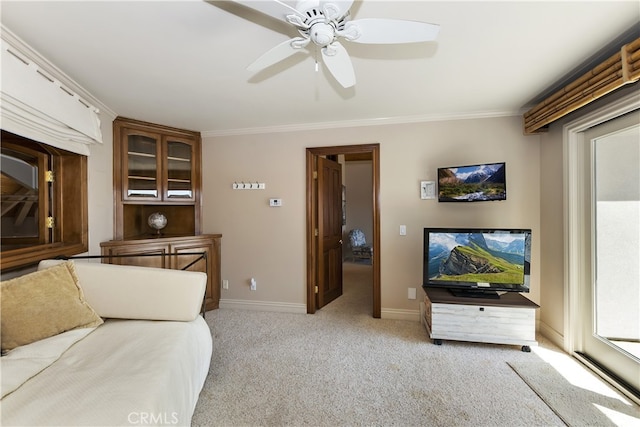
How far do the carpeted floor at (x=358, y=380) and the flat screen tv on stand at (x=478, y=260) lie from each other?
55 centimetres

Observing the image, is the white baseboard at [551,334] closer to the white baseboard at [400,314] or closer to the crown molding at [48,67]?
the white baseboard at [400,314]

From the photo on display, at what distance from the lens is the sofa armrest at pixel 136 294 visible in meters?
1.78

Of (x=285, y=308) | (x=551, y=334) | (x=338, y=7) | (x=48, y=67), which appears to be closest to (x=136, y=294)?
(x=48, y=67)

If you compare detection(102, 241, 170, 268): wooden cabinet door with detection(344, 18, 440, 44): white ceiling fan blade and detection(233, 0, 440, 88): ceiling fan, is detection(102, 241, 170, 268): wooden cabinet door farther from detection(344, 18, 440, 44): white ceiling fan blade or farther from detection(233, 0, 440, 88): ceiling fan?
detection(344, 18, 440, 44): white ceiling fan blade

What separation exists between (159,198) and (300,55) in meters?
2.42

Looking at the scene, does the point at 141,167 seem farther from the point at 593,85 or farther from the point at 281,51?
the point at 593,85

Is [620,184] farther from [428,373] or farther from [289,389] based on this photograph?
[289,389]

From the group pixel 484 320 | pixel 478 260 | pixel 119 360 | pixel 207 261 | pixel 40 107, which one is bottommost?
pixel 484 320

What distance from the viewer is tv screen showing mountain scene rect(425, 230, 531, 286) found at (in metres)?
2.44

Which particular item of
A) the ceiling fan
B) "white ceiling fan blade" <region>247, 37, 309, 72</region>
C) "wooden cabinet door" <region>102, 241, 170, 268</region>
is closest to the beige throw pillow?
"wooden cabinet door" <region>102, 241, 170, 268</region>

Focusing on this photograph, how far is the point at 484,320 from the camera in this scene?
2.38 meters

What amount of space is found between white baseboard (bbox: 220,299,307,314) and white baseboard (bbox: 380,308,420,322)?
99cm

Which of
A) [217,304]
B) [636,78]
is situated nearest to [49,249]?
[217,304]

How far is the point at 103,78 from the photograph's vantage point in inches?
82.3
